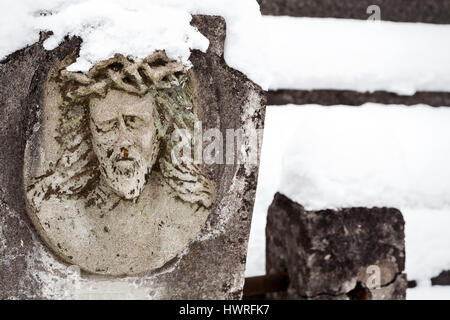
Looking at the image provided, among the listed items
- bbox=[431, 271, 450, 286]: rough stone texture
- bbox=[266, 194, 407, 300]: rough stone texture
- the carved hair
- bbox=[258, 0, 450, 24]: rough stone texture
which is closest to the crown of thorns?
the carved hair

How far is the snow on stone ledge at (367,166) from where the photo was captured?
1756mm

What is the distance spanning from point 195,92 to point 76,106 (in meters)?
0.25

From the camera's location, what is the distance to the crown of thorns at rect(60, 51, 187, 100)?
1197mm

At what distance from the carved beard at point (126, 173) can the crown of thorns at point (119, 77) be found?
14 centimetres

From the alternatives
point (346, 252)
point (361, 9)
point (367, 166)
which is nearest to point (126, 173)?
point (346, 252)

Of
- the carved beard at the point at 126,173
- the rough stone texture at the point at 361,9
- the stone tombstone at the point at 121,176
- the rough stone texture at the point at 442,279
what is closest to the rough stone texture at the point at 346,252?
the stone tombstone at the point at 121,176

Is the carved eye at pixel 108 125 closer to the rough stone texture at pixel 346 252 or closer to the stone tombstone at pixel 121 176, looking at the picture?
the stone tombstone at pixel 121 176

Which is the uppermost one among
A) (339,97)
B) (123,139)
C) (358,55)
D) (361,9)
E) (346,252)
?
(361,9)

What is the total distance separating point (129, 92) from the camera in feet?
4.00

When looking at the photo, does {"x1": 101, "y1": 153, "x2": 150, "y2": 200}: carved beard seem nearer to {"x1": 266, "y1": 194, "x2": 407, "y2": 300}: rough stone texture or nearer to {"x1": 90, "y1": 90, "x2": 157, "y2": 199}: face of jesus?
{"x1": 90, "y1": 90, "x2": 157, "y2": 199}: face of jesus

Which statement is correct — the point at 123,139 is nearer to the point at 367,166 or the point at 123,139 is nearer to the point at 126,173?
the point at 126,173

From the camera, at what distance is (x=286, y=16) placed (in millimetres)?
2680

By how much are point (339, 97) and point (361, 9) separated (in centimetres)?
41
